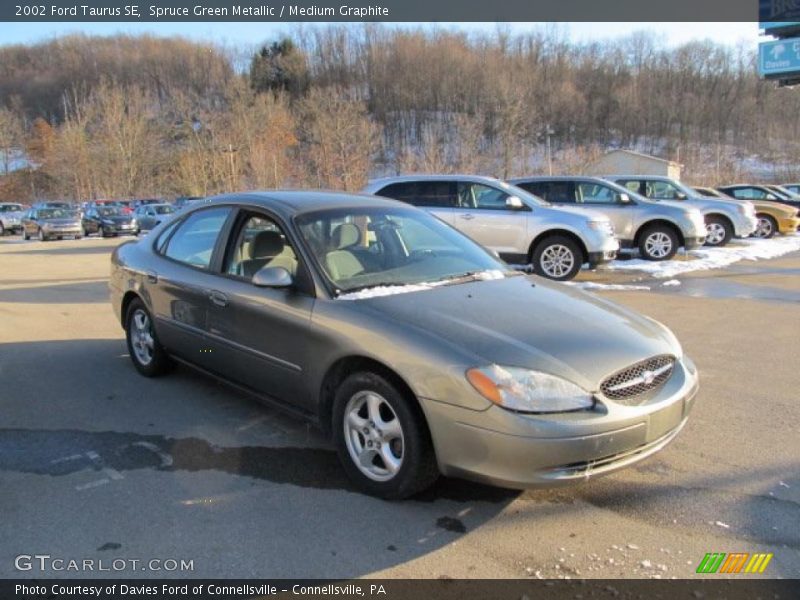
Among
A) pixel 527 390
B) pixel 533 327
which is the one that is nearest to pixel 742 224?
pixel 533 327

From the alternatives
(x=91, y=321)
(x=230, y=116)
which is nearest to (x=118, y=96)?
(x=230, y=116)

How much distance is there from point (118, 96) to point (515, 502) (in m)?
71.3

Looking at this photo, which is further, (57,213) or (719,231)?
(57,213)

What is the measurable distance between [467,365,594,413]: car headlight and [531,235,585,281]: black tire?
26.3ft

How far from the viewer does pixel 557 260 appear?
1078cm

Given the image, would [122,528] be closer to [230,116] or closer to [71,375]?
[71,375]

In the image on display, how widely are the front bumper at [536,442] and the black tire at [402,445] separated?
103 millimetres

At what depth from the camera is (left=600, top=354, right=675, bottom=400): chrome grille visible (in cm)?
302

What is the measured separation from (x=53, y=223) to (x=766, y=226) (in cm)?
2809

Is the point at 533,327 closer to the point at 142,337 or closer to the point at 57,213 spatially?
the point at 142,337

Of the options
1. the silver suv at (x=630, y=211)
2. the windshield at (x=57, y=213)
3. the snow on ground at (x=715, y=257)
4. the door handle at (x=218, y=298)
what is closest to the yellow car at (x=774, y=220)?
the snow on ground at (x=715, y=257)

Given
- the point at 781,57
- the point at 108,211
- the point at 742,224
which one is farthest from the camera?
the point at 781,57

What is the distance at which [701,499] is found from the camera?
331 centimetres

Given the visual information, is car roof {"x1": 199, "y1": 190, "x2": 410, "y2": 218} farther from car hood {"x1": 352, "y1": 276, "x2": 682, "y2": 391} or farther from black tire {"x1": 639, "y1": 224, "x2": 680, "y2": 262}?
black tire {"x1": 639, "y1": 224, "x2": 680, "y2": 262}
